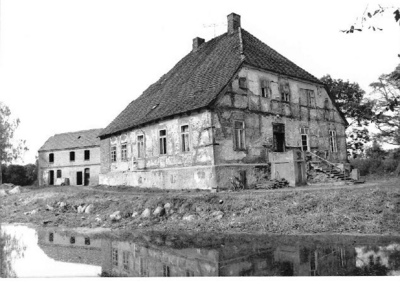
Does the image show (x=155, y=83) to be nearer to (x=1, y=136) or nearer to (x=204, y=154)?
(x=204, y=154)

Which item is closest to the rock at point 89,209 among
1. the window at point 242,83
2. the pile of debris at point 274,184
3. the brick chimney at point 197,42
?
the pile of debris at point 274,184

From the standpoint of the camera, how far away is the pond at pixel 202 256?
18.4 feet

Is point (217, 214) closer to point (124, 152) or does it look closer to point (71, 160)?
point (124, 152)

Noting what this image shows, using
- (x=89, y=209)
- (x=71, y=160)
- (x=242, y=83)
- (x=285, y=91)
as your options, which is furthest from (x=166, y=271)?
(x=71, y=160)

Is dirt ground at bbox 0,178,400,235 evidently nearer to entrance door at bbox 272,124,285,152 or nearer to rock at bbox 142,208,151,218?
rock at bbox 142,208,151,218

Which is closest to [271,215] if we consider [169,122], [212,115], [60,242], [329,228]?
[329,228]

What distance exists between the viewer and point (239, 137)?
15945 millimetres

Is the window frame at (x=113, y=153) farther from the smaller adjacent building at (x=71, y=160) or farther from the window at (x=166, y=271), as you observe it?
the window at (x=166, y=271)

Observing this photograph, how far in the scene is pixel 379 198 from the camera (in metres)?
8.70

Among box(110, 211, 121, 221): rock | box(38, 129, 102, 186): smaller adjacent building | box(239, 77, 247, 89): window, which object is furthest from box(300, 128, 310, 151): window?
box(38, 129, 102, 186): smaller adjacent building

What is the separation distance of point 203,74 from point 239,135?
381 cm

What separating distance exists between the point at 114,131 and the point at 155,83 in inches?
161

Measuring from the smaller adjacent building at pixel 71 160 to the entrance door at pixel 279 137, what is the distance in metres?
23.1

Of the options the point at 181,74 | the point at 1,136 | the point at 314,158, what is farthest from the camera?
the point at 181,74
